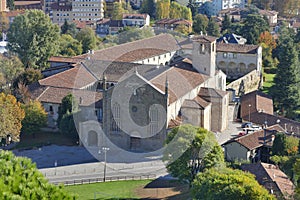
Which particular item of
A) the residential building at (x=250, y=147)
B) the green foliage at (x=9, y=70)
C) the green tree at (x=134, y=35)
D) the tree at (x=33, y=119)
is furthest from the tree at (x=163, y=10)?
the residential building at (x=250, y=147)

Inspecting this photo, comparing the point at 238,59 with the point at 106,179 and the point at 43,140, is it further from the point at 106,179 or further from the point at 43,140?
the point at 106,179

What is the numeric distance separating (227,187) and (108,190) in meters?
6.88

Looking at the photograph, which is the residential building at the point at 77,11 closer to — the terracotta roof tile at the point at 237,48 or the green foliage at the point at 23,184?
the terracotta roof tile at the point at 237,48

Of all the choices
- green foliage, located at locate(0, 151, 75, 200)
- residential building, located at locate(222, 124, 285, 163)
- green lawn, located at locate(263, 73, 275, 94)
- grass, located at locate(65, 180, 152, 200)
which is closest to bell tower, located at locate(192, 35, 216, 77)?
residential building, located at locate(222, 124, 285, 163)

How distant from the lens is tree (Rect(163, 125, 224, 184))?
23188 mm

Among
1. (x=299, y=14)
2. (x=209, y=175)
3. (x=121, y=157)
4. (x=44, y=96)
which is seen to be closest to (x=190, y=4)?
(x=299, y=14)

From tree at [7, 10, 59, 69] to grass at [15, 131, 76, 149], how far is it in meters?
12.6

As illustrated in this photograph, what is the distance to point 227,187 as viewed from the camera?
18.6 metres

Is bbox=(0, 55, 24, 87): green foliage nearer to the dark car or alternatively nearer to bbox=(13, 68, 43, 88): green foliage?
bbox=(13, 68, 43, 88): green foliage

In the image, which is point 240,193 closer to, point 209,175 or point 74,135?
point 209,175

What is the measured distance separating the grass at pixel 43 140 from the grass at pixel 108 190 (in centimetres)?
574

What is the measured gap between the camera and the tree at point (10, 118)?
29.3 metres

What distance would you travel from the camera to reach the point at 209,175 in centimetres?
2005

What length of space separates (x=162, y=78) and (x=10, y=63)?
495 inches
